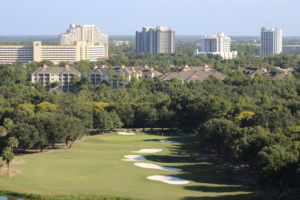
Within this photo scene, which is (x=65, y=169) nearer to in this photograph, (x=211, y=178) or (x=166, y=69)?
(x=211, y=178)

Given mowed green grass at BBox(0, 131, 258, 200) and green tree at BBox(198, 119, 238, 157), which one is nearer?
mowed green grass at BBox(0, 131, 258, 200)

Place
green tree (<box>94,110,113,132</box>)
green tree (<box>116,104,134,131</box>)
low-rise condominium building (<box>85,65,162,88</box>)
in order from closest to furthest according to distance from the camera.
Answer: green tree (<box>94,110,113,132</box>) → green tree (<box>116,104,134,131</box>) → low-rise condominium building (<box>85,65,162,88</box>)

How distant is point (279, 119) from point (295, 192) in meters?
19.7

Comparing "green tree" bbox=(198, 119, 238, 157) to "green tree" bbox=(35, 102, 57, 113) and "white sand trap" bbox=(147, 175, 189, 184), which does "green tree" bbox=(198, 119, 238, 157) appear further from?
"green tree" bbox=(35, 102, 57, 113)

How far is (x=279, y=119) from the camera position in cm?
5791

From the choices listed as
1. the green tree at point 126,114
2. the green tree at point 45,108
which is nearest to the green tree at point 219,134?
the green tree at point 126,114

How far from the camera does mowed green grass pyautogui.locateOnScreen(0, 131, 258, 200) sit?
131 feet

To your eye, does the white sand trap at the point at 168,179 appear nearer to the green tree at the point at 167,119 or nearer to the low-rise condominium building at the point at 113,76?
the green tree at the point at 167,119

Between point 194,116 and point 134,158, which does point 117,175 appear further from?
point 194,116

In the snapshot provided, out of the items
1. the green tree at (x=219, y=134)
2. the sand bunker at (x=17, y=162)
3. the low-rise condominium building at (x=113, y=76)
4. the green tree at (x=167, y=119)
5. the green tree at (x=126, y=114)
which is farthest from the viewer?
the low-rise condominium building at (x=113, y=76)

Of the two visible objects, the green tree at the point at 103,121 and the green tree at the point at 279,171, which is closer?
the green tree at the point at 279,171

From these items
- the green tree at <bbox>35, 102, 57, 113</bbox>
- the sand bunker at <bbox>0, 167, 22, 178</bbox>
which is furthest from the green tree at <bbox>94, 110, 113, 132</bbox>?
the sand bunker at <bbox>0, 167, 22, 178</bbox>

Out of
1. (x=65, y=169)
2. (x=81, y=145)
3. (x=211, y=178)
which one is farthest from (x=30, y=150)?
(x=211, y=178)

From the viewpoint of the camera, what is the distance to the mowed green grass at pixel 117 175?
40031 millimetres
